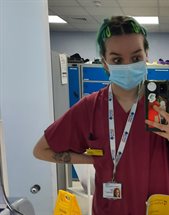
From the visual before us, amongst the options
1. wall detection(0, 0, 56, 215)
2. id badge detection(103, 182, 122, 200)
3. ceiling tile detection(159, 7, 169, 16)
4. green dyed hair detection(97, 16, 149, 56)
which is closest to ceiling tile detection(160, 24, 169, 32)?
ceiling tile detection(159, 7, 169, 16)

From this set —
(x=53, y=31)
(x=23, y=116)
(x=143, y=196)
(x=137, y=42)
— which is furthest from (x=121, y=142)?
(x=53, y=31)

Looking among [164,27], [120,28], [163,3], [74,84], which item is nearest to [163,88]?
[120,28]

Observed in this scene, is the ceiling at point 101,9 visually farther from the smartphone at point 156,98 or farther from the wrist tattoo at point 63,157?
the smartphone at point 156,98

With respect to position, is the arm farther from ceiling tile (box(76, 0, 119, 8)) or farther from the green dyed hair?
ceiling tile (box(76, 0, 119, 8))

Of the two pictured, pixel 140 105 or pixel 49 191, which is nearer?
pixel 140 105

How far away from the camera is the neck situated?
117 centimetres

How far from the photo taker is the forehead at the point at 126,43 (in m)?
1.12

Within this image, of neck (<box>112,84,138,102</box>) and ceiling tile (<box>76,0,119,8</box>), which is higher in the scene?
ceiling tile (<box>76,0,119,8</box>)

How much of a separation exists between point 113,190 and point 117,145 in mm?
160

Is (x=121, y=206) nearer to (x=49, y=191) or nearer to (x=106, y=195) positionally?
(x=106, y=195)

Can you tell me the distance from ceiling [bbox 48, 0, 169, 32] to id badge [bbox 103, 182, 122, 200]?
4646mm

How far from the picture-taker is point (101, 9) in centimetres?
629

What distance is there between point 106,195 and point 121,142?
8.1 inches

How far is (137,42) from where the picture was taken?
113cm
